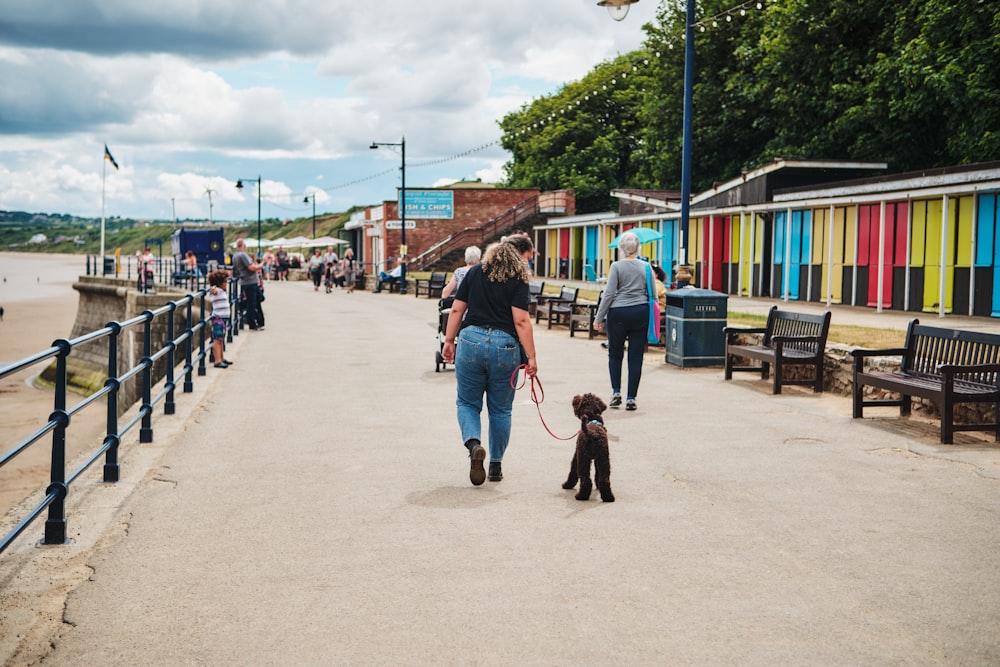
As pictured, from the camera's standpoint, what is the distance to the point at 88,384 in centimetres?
3291

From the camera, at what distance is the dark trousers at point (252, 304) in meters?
21.2

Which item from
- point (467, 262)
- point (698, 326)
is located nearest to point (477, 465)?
point (467, 262)

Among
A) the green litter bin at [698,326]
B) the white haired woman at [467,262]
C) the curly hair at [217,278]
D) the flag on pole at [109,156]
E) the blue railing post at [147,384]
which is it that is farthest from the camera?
the flag on pole at [109,156]

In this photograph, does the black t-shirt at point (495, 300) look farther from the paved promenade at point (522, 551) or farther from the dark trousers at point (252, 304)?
the dark trousers at point (252, 304)

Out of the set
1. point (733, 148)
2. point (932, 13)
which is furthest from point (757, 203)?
point (733, 148)

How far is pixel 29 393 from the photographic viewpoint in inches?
1148

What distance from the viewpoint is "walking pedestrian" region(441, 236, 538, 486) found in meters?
6.76

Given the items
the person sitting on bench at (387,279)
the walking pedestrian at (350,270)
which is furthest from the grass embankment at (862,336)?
the walking pedestrian at (350,270)

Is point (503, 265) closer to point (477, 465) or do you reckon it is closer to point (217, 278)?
point (477, 465)

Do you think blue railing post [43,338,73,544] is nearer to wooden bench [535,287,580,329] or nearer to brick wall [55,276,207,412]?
brick wall [55,276,207,412]

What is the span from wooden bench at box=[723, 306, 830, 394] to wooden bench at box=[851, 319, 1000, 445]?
122 cm

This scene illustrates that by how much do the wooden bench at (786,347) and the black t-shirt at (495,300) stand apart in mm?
5336

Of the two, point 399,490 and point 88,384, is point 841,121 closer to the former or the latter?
point 88,384

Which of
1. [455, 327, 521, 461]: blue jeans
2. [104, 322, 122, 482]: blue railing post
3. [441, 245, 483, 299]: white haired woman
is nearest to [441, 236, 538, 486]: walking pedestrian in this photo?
[455, 327, 521, 461]: blue jeans
